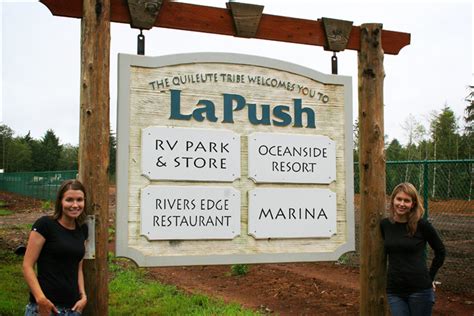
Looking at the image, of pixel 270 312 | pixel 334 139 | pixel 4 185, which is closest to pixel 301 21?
pixel 334 139

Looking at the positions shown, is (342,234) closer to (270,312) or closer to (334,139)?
(334,139)

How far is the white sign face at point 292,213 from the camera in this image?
4.09 metres

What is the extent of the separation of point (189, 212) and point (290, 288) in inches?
174

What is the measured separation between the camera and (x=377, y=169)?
14.3 feet

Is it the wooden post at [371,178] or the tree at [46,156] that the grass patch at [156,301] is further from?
the tree at [46,156]

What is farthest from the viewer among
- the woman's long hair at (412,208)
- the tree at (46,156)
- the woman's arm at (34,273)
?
the tree at (46,156)

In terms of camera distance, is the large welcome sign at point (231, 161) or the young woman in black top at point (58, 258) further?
the large welcome sign at point (231, 161)

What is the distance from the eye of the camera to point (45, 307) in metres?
2.98

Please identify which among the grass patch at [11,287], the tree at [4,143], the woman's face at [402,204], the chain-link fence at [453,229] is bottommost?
the grass patch at [11,287]

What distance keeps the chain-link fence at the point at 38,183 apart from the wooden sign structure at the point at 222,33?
1919 centimetres

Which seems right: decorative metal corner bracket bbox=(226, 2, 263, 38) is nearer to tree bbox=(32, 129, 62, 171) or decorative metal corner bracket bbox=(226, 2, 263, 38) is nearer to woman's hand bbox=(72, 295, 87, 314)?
woman's hand bbox=(72, 295, 87, 314)

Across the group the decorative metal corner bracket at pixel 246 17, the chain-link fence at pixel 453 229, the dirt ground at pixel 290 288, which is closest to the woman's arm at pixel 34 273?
the decorative metal corner bracket at pixel 246 17

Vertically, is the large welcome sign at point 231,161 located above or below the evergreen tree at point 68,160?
below

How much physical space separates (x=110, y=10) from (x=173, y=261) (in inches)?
72.6
